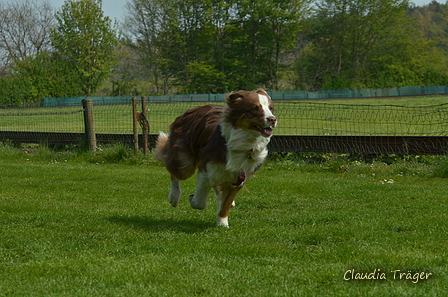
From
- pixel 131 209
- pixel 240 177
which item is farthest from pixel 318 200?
pixel 131 209

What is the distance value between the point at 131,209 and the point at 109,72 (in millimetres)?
59748

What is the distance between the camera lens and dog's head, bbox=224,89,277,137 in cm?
596

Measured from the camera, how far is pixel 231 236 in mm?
5934

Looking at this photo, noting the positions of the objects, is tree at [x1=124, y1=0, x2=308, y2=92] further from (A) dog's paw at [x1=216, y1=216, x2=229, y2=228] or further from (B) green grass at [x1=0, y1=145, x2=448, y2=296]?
(A) dog's paw at [x1=216, y1=216, x2=229, y2=228]

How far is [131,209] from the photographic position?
7.72 metres

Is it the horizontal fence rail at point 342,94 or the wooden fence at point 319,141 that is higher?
the wooden fence at point 319,141

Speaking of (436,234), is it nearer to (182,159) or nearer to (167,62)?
(182,159)

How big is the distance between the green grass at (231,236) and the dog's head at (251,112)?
1.21 m

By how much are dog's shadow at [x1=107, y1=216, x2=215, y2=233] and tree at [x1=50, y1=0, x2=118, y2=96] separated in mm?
57441

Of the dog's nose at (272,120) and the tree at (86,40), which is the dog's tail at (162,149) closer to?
the dog's nose at (272,120)

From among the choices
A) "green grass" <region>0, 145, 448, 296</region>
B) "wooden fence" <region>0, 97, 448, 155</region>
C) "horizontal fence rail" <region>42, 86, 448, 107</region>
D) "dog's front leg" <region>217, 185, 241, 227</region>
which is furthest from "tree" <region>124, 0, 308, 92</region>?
"dog's front leg" <region>217, 185, 241, 227</region>

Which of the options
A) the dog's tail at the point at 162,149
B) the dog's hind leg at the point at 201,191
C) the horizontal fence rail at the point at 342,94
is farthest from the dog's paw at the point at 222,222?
the horizontal fence rail at the point at 342,94

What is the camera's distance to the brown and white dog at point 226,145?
609cm

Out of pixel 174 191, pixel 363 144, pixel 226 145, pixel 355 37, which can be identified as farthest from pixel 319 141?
pixel 355 37
